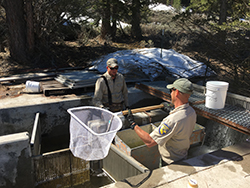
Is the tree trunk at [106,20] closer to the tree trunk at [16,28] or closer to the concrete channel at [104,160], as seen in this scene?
the tree trunk at [16,28]

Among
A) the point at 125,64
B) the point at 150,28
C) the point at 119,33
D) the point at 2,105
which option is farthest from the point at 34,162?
the point at 150,28

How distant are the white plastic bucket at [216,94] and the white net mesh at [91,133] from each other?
7.20 feet

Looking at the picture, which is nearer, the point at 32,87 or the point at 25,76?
the point at 32,87

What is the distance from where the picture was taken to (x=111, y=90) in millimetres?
A: 4719

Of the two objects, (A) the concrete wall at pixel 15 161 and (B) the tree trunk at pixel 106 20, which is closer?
(A) the concrete wall at pixel 15 161

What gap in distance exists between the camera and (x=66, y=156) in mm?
4207

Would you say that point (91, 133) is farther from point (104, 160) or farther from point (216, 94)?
point (216, 94)

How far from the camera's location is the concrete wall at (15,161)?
3508 millimetres

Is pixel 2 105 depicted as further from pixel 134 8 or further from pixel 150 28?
pixel 150 28

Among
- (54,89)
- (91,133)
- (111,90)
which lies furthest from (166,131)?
(54,89)

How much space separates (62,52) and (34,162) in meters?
7.53

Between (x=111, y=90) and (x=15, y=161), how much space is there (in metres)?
2.18

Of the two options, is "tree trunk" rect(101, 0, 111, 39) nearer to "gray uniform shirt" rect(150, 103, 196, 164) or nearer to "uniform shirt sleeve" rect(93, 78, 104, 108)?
"uniform shirt sleeve" rect(93, 78, 104, 108)

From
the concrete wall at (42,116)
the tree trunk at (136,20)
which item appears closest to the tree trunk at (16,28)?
the concrete wall at (42,116)
